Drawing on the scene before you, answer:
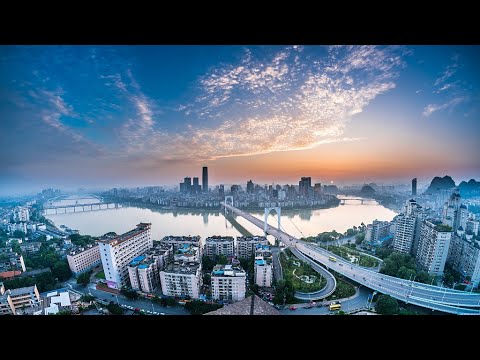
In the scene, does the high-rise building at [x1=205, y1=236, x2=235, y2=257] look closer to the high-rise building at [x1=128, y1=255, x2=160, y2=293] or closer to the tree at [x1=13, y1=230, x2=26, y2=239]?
the high-rise building at [x1=128, y1=255, x2=160, y2=293]

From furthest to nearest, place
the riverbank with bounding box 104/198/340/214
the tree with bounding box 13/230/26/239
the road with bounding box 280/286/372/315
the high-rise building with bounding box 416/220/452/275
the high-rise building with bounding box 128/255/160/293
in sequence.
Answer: the riverbank with bounding box 104/198/340/214 < the tree with bounding box 13/230/26/239 < the high-rise building with bounding box 416/220/452/275 < the high-rise building with bounding box 128/255/160/293 < the road with bounding box 280/286/372/315

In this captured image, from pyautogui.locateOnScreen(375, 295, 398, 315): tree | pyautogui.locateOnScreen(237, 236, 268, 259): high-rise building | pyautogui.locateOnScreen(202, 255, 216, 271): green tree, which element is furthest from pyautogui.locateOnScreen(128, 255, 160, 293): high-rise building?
pyautogui.locateOnScreen(375, 295, 398, 315): tree

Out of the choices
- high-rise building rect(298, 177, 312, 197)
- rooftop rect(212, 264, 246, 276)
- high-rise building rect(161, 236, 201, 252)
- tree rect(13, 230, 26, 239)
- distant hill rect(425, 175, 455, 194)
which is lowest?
tree rect(13, 230, 26, 239)

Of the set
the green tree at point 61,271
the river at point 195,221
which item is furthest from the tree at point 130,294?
the river at point 195,221

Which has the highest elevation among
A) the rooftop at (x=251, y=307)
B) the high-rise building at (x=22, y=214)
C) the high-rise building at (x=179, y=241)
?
the rooftop at (x=251, y=307)

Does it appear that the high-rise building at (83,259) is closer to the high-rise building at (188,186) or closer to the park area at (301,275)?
the high-rise building at (188,186)

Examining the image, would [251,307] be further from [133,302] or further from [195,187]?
[195,187]

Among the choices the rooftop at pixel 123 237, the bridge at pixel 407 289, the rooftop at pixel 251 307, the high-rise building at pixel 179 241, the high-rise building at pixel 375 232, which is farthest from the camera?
the high-rise building at pixel 375 232

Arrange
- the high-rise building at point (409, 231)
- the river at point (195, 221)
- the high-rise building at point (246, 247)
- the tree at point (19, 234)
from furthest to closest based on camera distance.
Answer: the river at point (195, 221), the tree at point (19, 234), the high-rise building at point (409, 231), the high-rise building at point (246, 247)
